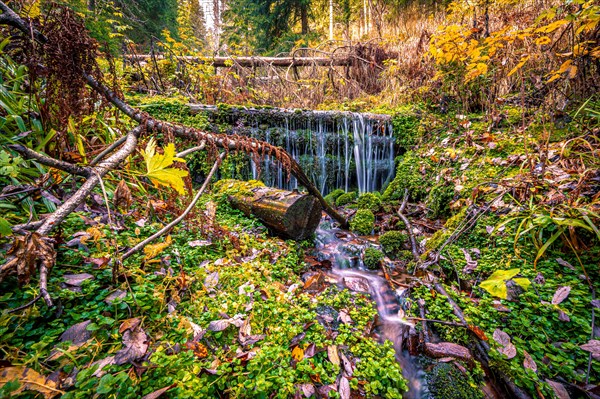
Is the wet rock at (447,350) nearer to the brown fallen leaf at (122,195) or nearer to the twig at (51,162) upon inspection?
the brown fallen leaf at (122,195)

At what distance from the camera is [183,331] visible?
162cm

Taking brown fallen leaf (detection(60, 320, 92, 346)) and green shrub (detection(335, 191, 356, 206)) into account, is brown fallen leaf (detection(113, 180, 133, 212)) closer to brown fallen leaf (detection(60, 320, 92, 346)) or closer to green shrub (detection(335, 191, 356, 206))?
brown fallen leaf (detection(60, 320, 92, 346))

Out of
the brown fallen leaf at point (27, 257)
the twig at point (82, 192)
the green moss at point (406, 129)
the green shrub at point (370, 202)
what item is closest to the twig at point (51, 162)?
the twig at point (82, 192)

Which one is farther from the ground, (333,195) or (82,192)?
(82,192)

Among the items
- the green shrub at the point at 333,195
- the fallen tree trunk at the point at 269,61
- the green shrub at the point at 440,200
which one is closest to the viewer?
the green shrub at the point at 440,200

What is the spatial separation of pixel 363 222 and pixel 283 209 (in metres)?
1.76

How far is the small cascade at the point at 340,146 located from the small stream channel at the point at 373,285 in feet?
6.77

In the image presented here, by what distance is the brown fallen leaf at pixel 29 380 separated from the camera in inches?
41.0

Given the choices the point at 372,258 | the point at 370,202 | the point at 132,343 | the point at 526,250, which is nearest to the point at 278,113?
the point at 370,202

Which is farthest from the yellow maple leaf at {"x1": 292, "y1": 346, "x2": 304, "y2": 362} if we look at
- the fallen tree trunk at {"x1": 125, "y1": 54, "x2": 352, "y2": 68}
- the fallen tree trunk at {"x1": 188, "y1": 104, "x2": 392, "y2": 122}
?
the fallen tree trunk at {"x1": 125, "y1": 54, "x2": 352, "y2": 68}

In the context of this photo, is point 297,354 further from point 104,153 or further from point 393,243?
point 393,243

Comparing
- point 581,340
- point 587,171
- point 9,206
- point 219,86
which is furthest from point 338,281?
point 219,86

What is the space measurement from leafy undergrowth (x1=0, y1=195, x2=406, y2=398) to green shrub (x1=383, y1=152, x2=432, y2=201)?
295 centimetres

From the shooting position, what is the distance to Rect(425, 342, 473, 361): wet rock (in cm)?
194
